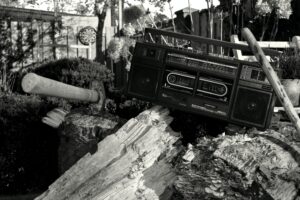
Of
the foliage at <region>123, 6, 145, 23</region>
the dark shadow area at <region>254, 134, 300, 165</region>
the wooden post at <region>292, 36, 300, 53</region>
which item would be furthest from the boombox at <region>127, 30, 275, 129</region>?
the foliage at <region>123, 6, 145, 23</region>

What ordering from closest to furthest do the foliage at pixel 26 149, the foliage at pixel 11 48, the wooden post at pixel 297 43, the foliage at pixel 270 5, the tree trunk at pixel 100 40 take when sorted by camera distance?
the foliage at pixel 26 149, the wooden post at pixel 297 43, the foliage at pixel 270 5, the foliage at pixel 11 48, the tree trunk at pixel 100 40

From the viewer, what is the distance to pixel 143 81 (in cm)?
359

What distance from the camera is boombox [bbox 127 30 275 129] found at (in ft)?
10.8

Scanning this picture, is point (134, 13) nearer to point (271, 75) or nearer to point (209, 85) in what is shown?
point (209, 85)

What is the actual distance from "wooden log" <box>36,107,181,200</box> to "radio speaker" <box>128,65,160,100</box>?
0.44 m

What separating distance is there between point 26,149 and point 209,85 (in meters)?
2.05

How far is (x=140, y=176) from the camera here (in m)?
2.96

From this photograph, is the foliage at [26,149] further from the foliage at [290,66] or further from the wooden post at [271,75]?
the foliage at [290,66]

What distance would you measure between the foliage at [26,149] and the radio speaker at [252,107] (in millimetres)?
1929

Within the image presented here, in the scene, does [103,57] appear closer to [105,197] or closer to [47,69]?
[47,69]

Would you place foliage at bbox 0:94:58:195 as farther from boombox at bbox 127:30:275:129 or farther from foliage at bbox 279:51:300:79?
foliage at bbox 279:51:300:79

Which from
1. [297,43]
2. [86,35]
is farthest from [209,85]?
[86,35]

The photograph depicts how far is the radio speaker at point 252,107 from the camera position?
3285 millimetres

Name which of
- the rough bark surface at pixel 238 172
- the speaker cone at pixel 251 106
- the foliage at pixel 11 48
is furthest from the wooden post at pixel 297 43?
the foliage at pixel 11 48
